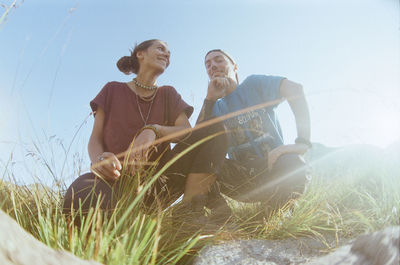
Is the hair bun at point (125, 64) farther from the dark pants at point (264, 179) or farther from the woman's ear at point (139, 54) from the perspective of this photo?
the dark pants at point (264, 179)

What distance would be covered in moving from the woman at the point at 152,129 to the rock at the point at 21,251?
41.1 inches

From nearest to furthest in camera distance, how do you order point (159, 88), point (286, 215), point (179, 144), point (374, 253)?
point (374, 253) → point (286, 215) → point (179, 144) → point (159, 88)

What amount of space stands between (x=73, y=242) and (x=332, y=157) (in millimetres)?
3970

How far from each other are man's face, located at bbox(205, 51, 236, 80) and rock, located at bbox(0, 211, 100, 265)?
247 centimetres

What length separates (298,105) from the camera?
8.27 ft

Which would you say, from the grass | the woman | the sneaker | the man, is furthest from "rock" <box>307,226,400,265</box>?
the sneaker

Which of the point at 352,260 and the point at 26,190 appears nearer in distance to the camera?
the point at 352,260

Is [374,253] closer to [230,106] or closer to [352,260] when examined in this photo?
[352,260]

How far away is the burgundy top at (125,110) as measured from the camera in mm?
2465

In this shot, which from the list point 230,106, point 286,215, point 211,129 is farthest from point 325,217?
point 230,106

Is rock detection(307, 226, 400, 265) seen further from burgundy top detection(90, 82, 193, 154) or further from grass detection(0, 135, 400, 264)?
burgundy top detection(90, 82, 193, 154)

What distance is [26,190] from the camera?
1901mm

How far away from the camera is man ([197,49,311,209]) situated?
2209 millimetres

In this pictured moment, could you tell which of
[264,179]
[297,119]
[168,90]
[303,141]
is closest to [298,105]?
[297,119]
